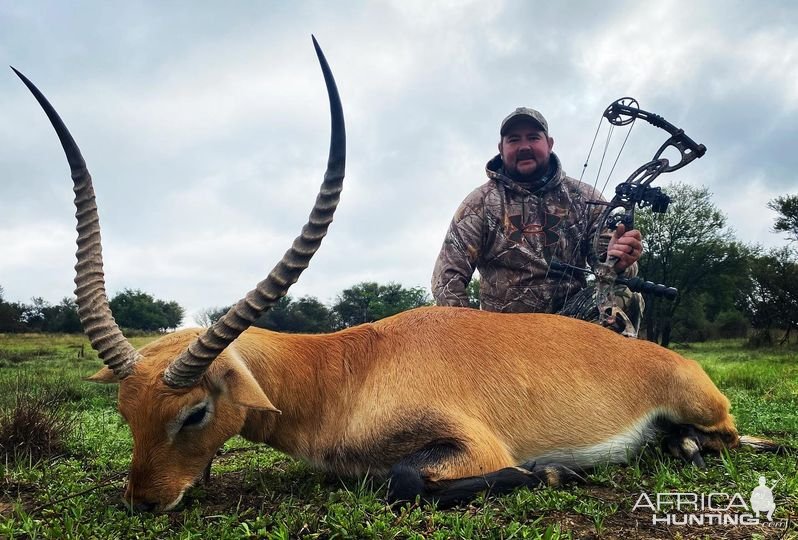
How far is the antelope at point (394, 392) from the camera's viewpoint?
3.35 m

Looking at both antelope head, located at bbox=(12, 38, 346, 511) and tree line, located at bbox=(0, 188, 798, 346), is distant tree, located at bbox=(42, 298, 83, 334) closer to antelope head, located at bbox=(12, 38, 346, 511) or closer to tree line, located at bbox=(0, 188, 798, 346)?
tree line, located at bbox=(0, 188, 798, 346)

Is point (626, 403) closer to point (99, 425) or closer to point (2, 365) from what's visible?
point (99, 425)

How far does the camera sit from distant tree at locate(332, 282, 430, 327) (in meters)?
42.2

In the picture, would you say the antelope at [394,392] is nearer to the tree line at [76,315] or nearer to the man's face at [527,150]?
the man's face at [527,150]

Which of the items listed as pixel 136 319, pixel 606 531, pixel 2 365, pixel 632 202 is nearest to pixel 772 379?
pixel 632 202

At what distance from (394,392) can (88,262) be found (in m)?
2.18

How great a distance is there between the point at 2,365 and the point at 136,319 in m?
42.9

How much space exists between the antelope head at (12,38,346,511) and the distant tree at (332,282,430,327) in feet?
114

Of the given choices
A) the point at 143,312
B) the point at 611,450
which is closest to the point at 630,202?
the point at 611,450

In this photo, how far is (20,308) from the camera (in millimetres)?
41562

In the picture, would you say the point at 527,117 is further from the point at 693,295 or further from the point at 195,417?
the point at 693,295

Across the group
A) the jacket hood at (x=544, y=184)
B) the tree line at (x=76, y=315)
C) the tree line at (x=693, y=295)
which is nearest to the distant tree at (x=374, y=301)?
the tree line at (x=693, y=295)

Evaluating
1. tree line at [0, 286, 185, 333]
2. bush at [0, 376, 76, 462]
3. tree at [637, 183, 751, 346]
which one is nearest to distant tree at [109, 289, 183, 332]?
tree line at [0, 286, 185, 333]

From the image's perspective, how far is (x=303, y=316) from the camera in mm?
37094
